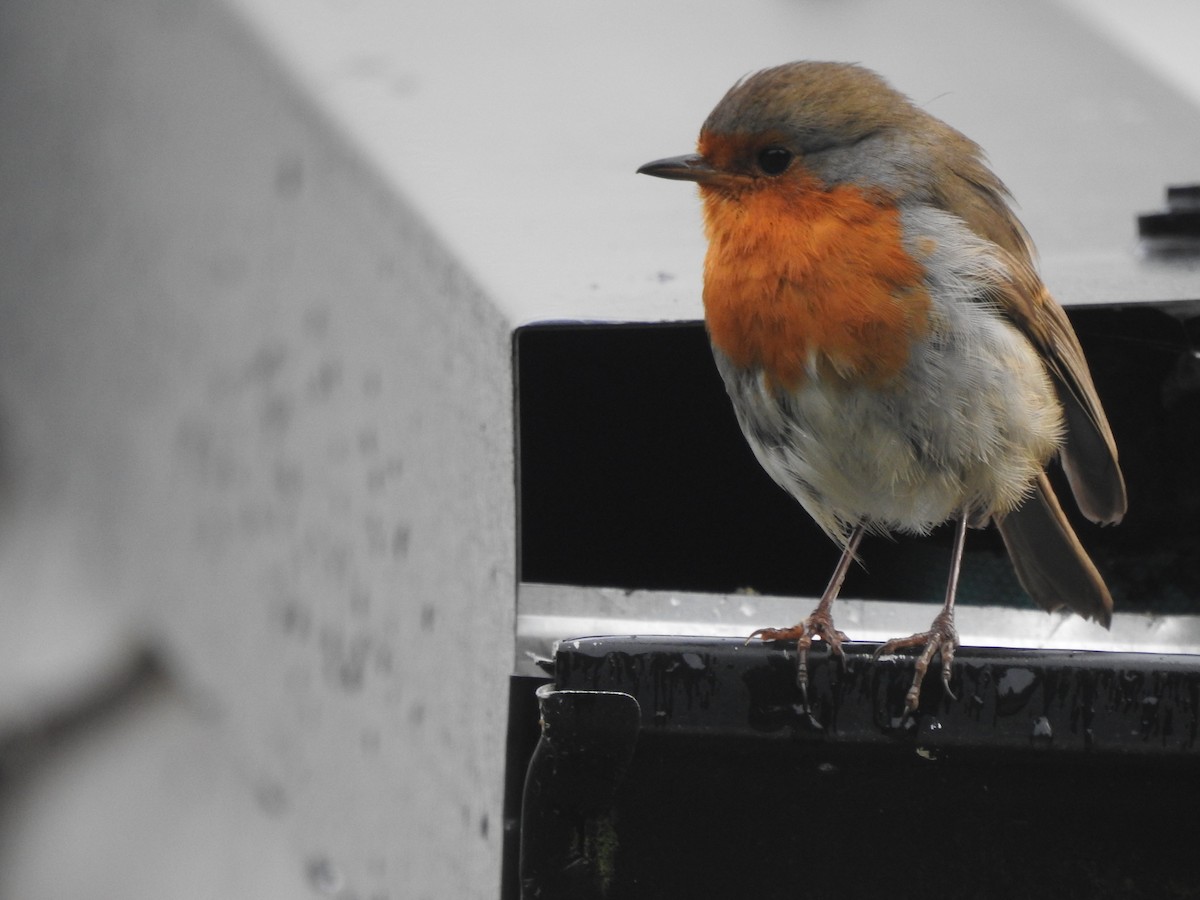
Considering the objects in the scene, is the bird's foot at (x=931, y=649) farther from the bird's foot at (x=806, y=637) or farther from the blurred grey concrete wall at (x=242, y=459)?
the blurred grey concrete wall at (x=242, y=459)

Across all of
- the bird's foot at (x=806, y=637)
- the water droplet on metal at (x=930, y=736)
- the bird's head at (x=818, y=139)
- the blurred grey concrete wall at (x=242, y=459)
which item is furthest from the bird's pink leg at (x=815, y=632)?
the bird's head at (x=818, y=139)

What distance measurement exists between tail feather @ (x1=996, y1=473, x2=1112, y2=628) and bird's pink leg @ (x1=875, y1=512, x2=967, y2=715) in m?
0.10

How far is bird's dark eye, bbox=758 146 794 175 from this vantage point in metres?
2.25

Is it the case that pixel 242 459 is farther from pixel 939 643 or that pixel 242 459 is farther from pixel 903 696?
pixel 903 696

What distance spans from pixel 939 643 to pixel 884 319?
0.59m

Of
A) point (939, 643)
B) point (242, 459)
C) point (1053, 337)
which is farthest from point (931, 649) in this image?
point (242, 459)

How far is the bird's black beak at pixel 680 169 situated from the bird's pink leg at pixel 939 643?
2.46 ft

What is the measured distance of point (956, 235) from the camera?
213 cm

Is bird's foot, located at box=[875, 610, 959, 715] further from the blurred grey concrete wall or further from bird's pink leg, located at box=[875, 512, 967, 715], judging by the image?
the blurred grey concrete wall

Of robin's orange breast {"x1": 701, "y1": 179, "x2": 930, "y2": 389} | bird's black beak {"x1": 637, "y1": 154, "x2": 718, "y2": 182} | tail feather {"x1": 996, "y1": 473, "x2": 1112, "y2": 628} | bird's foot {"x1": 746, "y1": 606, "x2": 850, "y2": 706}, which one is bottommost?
tail feather {"x1": 996, "y1": 473, "x2": 1112, "y2": 628}

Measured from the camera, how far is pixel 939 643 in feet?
5.30

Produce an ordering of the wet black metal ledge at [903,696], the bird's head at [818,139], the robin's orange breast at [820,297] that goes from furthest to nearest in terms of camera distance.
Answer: the bird's head at [818,139] → the robin's orange breast at [820,297] → the wet black metal ledge at [903,696]

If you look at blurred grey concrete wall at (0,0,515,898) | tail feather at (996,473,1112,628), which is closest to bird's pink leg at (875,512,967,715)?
tail feather at (996,473,1112,628)

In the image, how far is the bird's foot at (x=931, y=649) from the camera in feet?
4.18
